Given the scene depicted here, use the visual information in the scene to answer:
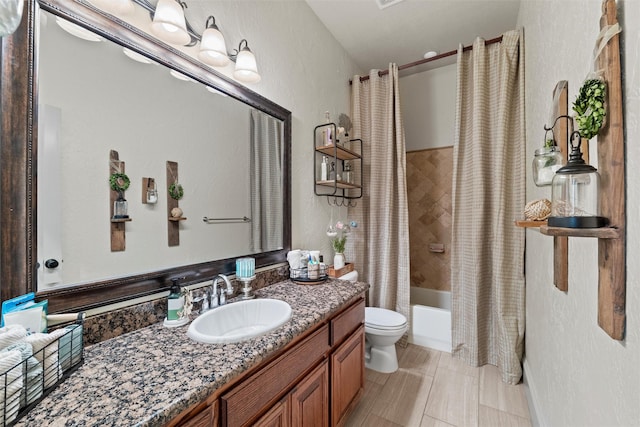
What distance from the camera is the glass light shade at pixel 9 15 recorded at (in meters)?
0.49

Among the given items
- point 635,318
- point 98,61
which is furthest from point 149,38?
point 635,318

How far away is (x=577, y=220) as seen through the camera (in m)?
0.63

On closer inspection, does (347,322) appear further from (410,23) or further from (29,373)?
(410,23)

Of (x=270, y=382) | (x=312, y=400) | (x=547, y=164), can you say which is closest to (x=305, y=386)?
(x=312, y=400)

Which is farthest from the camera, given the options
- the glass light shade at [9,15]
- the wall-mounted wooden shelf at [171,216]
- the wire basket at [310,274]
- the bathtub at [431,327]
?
the bathtub at [431,327]

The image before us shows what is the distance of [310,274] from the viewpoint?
5.45 ft

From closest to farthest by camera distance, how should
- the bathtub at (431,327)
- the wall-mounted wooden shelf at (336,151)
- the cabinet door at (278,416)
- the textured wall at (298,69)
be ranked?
the cabinet door at (278,416)
the textured wall at (298,69)
the wall-mounted wooden shelf at (336,151)
the bathtub at (431,327)

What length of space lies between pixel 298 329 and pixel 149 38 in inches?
51.0

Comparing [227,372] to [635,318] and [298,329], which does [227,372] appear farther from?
[635,318]

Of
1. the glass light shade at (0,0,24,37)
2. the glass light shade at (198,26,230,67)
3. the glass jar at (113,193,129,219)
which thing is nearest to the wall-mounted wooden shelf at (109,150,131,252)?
the glass jar at (113,193,129,219)

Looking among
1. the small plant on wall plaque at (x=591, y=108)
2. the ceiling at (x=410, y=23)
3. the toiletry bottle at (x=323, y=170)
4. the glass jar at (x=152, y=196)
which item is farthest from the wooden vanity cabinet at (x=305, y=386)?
the ceiling at (x=410, y=23)

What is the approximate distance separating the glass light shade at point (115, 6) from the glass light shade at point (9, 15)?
55cm

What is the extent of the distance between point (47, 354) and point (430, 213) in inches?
123

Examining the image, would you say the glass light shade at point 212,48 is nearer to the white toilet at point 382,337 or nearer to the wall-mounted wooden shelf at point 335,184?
the wall-mounted wooden shelf at point 335,184
